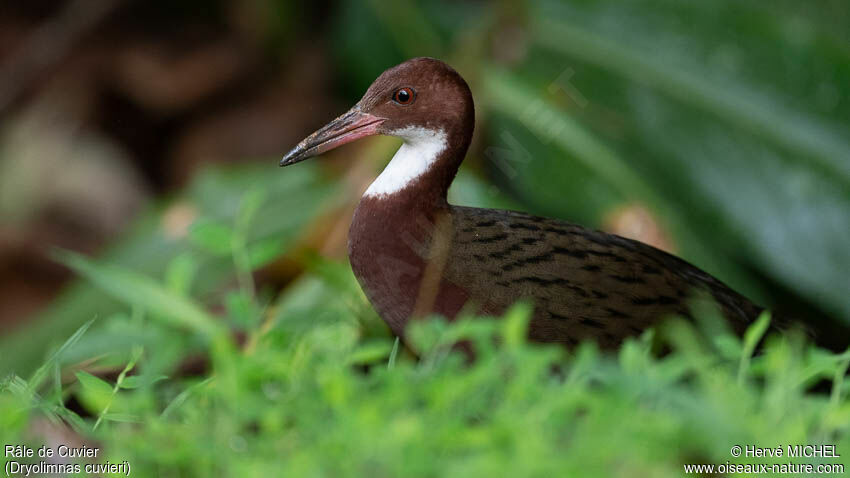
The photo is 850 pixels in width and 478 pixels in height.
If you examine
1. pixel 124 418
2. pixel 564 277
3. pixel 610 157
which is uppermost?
pixel 124 418

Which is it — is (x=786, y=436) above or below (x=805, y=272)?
above

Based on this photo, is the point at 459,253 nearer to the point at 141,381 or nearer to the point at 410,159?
the point at 410,159

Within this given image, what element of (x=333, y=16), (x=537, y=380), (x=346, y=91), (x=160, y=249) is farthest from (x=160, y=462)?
(x=333, y=16)

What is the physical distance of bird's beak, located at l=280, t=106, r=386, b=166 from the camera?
1.58 m

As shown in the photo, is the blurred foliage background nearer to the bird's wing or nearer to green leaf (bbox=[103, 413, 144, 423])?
the bird's wing

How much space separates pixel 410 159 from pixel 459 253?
0.54 feet

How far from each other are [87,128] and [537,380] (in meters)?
3.41

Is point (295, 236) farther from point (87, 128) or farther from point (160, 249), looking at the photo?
point (87, 128)

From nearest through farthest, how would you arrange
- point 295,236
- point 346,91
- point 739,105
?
1. point 295,236
2. point 739,105
3. point 346,91

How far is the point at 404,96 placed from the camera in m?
1.57

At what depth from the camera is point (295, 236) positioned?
8.61 ft

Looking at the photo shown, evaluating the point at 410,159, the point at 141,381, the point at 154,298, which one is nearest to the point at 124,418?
the point at 141,381

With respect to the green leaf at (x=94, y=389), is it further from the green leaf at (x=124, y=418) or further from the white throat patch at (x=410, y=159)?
the white throat patch at (x=410, y=159)

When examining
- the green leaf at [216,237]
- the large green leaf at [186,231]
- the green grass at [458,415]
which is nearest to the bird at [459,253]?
the green leaf at [216,237]
